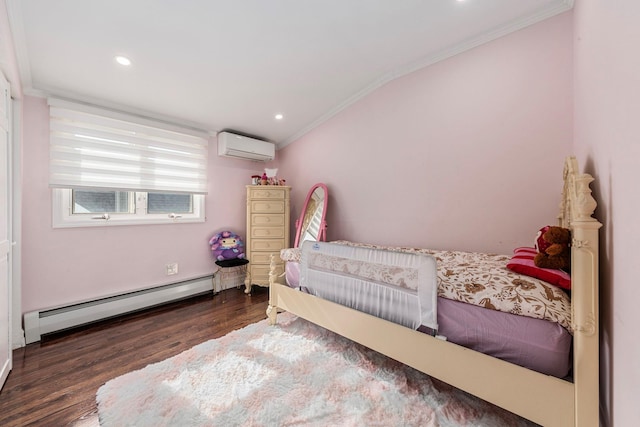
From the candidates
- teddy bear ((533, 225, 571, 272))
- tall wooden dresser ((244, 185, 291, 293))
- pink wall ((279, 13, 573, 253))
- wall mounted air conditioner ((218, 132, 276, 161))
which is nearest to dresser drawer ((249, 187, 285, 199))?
tall wooden dresser ((244, 185, 291, 293))

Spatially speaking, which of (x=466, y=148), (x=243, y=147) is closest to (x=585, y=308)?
(x=466, y=148)

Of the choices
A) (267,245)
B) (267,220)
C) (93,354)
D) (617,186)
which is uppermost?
(617,186)

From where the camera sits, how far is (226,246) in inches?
128

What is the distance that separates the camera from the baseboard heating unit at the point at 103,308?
210cm

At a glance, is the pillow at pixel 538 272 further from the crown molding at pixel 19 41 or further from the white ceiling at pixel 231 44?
the crown molding at pixel 19 41

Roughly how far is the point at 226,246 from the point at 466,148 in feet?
9.52

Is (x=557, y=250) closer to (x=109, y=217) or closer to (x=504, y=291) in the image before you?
(x=504, y=291)

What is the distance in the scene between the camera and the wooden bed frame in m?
0.96

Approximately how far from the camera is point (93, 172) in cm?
238

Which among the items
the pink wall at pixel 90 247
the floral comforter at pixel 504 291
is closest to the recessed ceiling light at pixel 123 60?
the pink wall at pixel 90 247

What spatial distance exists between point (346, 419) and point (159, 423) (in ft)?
3.08

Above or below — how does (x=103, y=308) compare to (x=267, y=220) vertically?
below

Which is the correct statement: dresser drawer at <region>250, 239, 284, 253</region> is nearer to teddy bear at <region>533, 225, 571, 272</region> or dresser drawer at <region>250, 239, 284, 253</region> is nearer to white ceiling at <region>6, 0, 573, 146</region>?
white ceiling at <region>6, 0, 573, 146</region>

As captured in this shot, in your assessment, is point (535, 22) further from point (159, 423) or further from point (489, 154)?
point (159, 423)
